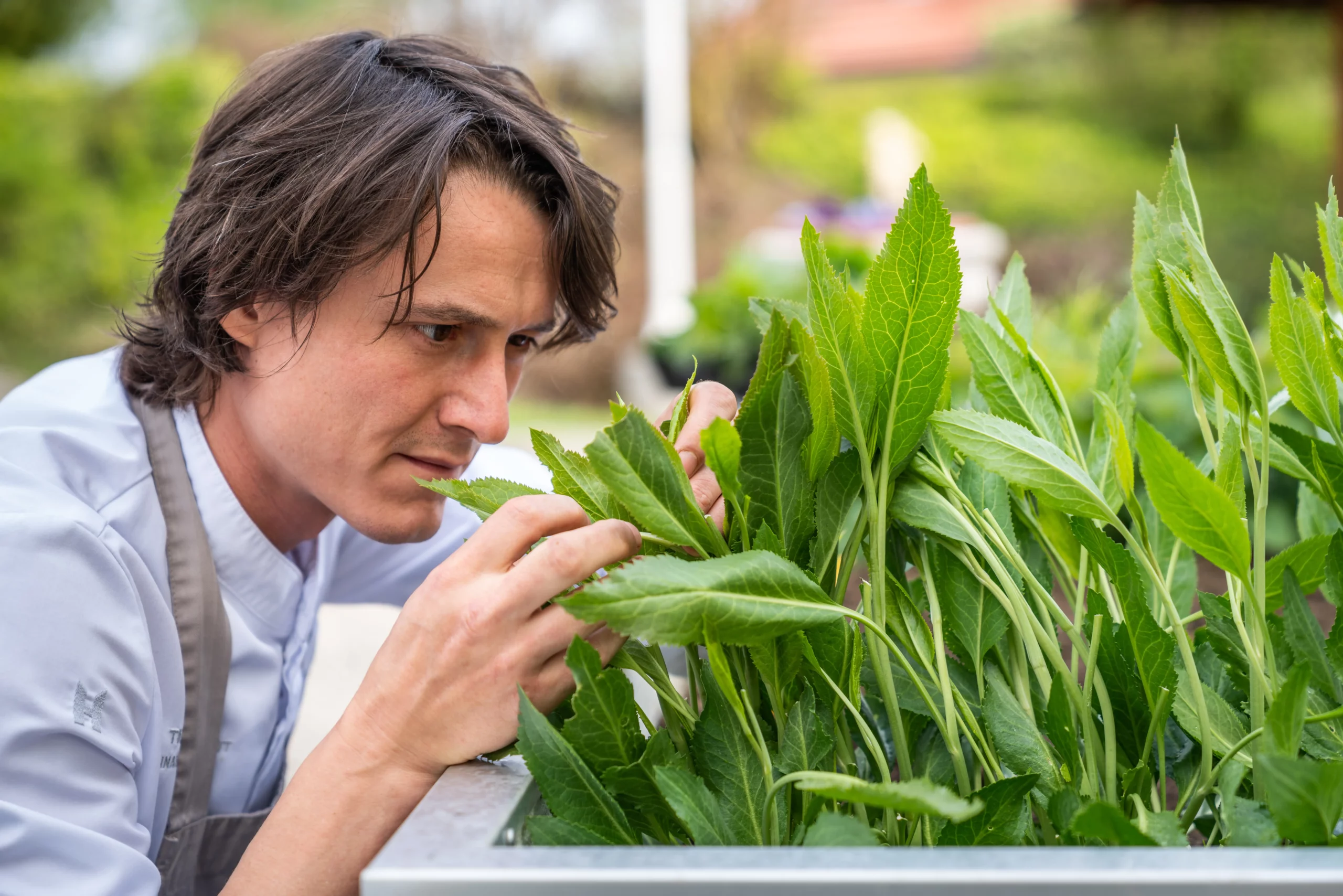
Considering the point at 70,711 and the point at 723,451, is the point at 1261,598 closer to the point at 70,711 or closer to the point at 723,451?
the point at 723,451

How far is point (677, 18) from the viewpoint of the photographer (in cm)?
521

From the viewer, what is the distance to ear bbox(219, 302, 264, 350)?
0.88 metres

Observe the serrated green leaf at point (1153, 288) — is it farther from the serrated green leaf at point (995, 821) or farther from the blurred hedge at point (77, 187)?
the blurred hedge at point (77, 187)

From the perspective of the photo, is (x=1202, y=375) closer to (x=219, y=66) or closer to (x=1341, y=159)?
(x=1341, y=159)

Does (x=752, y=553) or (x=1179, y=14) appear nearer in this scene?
(x=752, y=553)

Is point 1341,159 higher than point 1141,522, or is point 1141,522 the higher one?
point 1341,159

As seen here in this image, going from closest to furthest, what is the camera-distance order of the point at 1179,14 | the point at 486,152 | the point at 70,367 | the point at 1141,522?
1. the point at 1141,522
2. the point at 486,152
3. the point at 70,367
4. the point at 1179,14

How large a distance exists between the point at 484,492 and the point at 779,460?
0.16 metres

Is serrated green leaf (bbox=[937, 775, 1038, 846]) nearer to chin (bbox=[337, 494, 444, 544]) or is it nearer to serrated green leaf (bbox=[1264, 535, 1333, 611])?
serrated green leaf (bbox=[1264, 535, 1333, 611])

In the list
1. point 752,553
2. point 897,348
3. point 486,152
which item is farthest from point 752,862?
point 486,152

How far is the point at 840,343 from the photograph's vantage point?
1.54 feet

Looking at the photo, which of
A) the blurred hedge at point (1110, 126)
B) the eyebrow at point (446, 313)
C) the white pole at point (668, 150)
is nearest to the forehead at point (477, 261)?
the eyebrow at point (446, 313)

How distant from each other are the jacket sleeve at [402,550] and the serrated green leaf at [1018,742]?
0.68 metres

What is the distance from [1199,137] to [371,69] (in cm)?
1207
